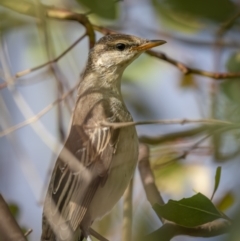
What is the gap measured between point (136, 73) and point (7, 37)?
109 centimetres

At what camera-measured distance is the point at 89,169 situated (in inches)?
118

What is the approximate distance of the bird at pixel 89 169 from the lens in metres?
2.84

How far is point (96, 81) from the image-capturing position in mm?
3688

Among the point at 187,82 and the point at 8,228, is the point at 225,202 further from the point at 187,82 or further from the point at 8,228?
the point at 187,82

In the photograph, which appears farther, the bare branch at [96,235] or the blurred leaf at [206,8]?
the bare branch at [96,235]

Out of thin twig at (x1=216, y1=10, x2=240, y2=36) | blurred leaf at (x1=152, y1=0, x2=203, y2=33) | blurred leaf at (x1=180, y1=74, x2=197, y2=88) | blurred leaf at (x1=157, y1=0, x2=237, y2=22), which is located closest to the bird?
blurred leaf at (x1=152, y1=0, x2=203, y2=33)

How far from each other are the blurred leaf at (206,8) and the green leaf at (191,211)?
693 millimetres

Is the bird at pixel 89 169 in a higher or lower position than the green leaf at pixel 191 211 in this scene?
lower

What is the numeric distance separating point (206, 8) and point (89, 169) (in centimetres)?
126

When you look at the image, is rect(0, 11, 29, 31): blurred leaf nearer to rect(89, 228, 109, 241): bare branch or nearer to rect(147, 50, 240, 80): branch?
rect(147, 50, 240, 80): branch

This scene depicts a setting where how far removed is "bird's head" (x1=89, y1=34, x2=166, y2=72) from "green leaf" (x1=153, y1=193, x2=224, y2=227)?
1495 mm

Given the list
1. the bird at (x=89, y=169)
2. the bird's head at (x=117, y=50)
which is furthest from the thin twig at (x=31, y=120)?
the bird's head at (x=117, y=50)

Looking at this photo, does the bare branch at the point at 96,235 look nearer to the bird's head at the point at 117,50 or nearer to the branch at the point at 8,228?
the branch at the point at 8,228

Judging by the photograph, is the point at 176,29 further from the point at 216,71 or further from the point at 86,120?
the point at 86,120
